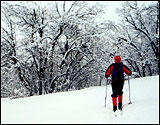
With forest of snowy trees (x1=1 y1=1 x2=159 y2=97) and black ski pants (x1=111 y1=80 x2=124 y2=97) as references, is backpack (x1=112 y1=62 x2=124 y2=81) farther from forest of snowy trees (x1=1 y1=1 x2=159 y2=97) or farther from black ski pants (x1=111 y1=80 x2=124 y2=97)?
forest of snowy trees (x1=1 y1=1 x2=159 y2=97)

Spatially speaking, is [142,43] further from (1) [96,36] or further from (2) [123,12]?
(1) [96,36]

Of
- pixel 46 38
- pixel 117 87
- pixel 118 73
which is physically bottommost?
pixel 117 87

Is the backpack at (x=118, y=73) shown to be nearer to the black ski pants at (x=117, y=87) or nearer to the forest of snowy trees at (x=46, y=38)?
the black ski pants at (x=117, y=87)

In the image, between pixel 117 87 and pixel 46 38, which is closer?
pixel 117 87

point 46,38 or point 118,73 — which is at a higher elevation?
point 46,38

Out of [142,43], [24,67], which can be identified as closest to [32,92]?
[24,67]

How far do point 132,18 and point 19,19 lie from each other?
14.0 metres

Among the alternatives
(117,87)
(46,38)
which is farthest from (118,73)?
(46,38)

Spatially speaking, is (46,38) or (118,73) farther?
(46,38)

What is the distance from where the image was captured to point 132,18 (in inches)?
799

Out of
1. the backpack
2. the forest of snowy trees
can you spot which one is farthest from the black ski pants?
the forest of snowy trees

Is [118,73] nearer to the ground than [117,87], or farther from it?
farther from it

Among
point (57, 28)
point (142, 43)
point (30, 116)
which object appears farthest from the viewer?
point (142, 43)

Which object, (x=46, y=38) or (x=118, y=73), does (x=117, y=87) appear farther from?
(x=46, y=38)
